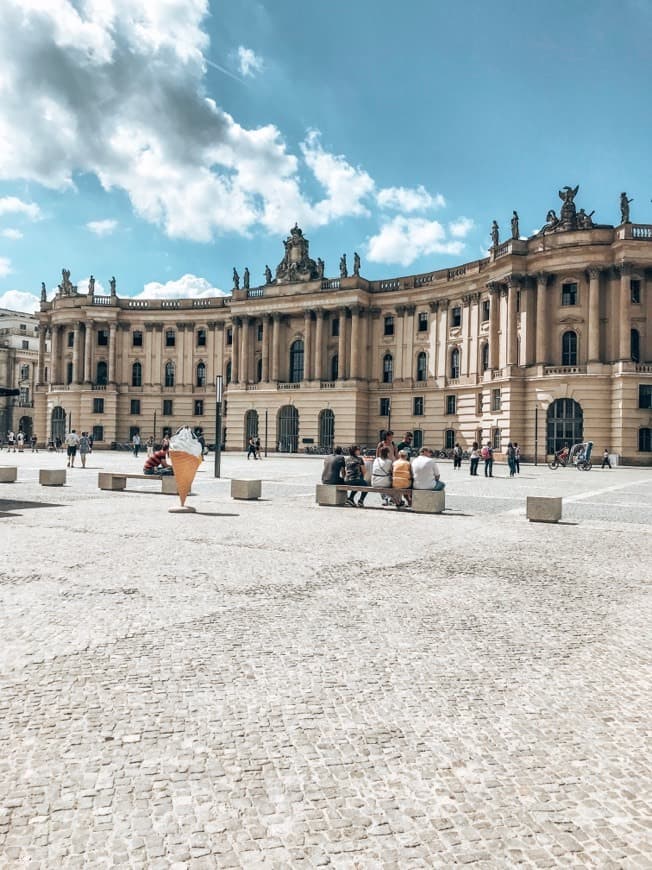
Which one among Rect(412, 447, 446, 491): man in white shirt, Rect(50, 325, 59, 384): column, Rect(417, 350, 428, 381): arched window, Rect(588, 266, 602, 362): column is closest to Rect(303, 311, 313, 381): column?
Rect(417, 350, 428, 381): arched window

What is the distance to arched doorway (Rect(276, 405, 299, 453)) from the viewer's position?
2534 inches

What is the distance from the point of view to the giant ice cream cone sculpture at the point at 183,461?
1413 centimetres

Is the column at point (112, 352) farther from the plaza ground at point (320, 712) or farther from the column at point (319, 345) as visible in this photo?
the plaza ground at point (320, 712)

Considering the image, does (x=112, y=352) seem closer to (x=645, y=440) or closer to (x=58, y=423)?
(x=58, y=423)

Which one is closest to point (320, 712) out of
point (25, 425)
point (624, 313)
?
point (624, 313)

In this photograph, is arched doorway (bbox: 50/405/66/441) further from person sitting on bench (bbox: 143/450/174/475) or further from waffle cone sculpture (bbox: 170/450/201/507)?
waffle cone sculpture (bbox: 170/450/201/507)

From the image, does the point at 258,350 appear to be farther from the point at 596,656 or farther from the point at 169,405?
the point at 596,656

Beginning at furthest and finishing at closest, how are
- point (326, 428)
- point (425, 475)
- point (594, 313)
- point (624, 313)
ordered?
point (326, 428), point (594, 313), point (624, 313), point (425, 475)

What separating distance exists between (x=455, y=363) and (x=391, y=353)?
6.84 m

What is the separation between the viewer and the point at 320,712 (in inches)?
156

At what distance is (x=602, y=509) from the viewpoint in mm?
16500

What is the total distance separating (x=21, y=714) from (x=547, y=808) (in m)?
2.87

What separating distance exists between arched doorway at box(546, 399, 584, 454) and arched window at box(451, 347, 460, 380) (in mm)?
11953

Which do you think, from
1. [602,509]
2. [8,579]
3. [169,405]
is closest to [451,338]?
[169,405]
